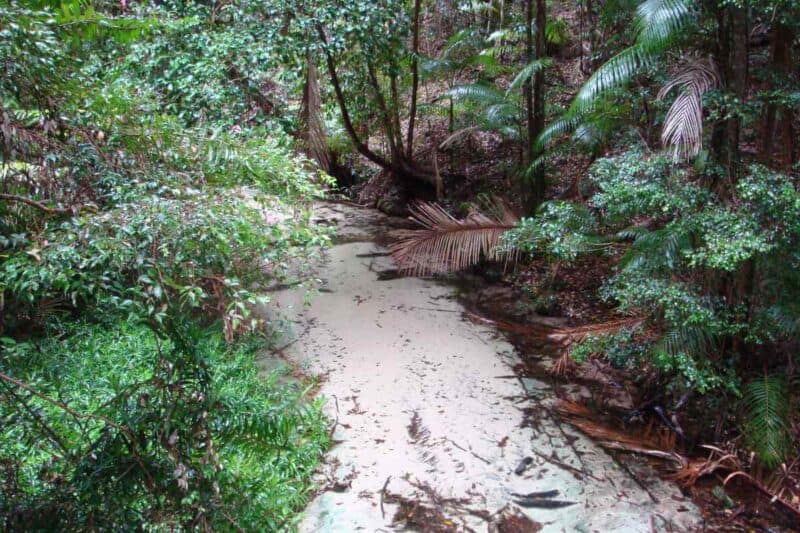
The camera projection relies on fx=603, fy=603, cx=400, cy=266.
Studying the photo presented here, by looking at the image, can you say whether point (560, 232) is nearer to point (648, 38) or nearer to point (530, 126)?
point (648, 38)


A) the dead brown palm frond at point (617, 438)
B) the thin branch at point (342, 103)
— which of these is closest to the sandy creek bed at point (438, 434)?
the dead brown palm frond at point (617, 438)

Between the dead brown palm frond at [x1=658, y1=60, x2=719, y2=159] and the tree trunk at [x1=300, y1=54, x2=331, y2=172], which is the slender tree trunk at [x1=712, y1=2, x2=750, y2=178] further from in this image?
the tree trunk at [x1=300, y1=54, x2=331, y2=172]

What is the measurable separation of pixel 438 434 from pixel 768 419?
1.97 meters

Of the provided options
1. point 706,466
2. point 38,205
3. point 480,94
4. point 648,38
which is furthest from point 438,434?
point 480,94

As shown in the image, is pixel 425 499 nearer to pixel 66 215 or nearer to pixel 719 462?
pixel 719 462

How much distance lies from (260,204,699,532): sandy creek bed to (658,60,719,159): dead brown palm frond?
1.97 meters

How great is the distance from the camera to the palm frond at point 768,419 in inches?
133

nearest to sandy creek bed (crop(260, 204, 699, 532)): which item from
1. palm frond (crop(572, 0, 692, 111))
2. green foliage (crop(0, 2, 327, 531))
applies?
green foliage (crop(0, 2, 327, 531))

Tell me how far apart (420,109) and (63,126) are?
707 cm

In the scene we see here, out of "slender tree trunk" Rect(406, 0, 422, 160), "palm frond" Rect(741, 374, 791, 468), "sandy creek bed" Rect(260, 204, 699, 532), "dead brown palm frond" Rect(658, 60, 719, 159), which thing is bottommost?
"sandy creek bed" Rect(260, 204, 699, 532)

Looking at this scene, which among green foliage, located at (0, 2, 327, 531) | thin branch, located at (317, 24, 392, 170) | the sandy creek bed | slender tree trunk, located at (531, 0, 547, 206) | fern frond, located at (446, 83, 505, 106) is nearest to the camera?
green foliage, located at (0, 2, 327, 531)

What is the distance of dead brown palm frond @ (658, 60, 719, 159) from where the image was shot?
3.44 metres

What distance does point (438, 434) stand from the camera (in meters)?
4.07

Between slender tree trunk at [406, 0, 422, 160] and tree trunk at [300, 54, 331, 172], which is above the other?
slender tree trunk at [406, 0, 422, 160]
